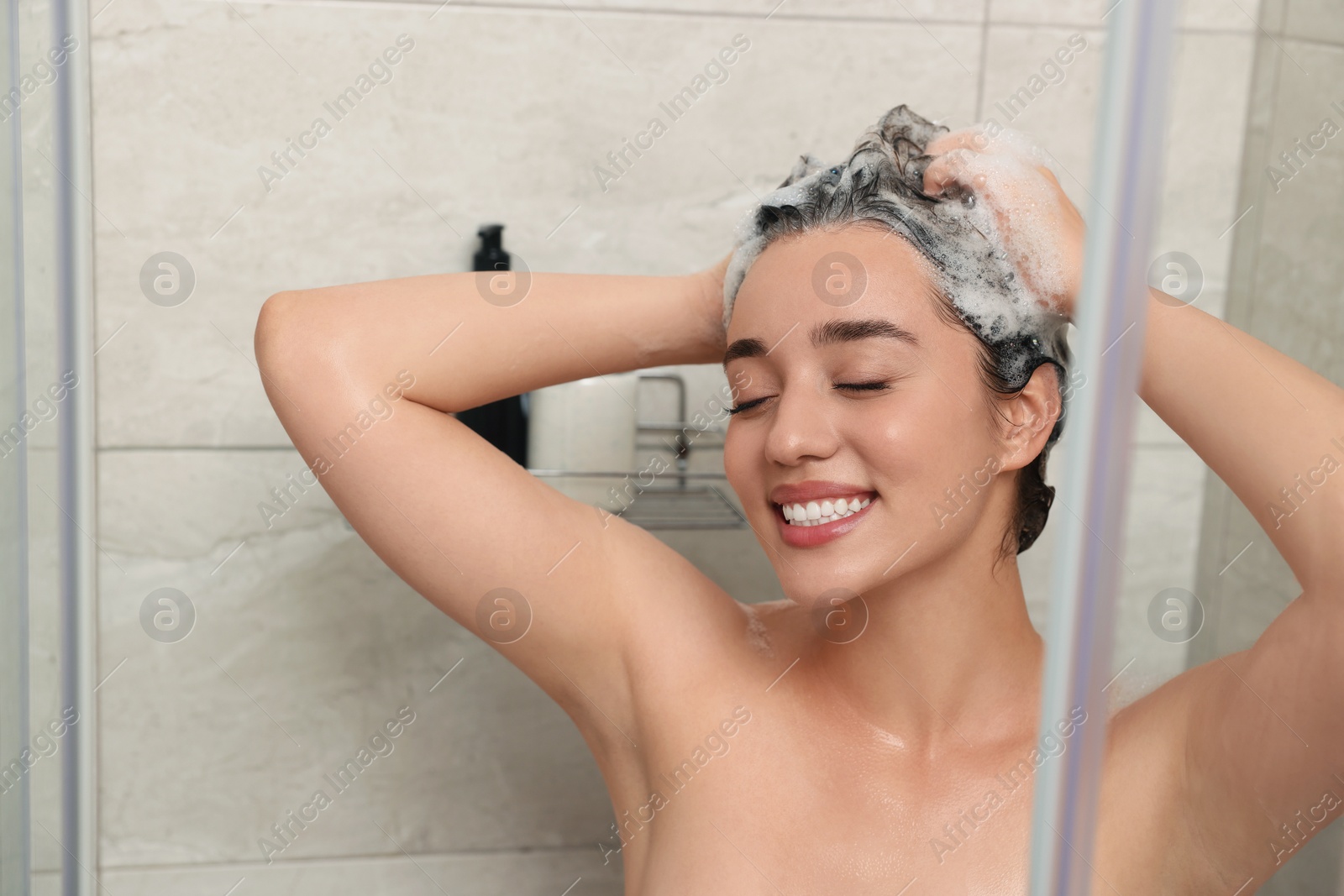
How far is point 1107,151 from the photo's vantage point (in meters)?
0.35

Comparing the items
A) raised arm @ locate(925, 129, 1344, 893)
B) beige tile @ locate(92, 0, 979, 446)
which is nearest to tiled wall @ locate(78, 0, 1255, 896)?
beige tile @ locate(92, 0, 979, 446)

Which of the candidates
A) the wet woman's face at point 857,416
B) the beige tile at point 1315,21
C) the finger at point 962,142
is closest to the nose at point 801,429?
the wet woman's face at point 857,416

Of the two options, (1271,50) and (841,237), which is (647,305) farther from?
(1271,50)

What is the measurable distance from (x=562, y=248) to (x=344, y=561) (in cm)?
46

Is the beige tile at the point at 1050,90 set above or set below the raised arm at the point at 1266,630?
above

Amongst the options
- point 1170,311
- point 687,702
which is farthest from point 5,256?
point 1170,311

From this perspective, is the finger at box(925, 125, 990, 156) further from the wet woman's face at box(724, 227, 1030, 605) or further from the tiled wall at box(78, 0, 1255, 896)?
the tiled wall at box(78, 0, 1255, 896)

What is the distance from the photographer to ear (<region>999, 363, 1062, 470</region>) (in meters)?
0.84

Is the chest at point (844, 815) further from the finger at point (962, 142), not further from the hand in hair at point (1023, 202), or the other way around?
the finger at point (962, 142)

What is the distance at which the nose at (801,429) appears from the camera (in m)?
0.77

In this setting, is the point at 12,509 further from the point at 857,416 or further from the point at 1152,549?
the point at 1152,549

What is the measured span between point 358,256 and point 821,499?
685mm

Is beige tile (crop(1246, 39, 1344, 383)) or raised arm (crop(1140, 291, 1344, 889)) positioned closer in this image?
raised arm (crop(1140, 291, 1344, 889))

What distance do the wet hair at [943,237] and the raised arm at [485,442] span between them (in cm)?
13
